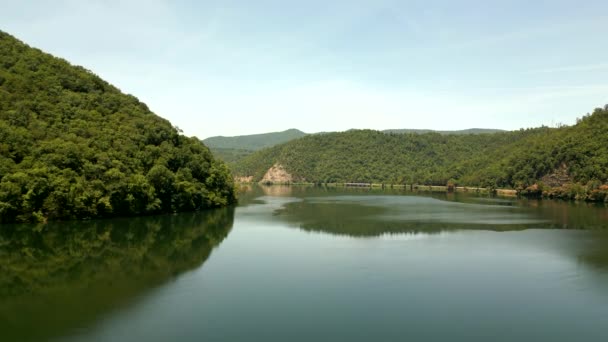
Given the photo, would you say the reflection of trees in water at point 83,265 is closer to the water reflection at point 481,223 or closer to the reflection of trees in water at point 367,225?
the reflection of trees in water at point 367,225

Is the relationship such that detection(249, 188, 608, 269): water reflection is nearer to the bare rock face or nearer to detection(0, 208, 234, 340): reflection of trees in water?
detection(0, 208, 234, 340): reflection of trees in water

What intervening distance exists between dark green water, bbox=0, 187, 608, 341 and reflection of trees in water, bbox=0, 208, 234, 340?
0.31 feet

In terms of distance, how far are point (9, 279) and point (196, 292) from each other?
11.0 m

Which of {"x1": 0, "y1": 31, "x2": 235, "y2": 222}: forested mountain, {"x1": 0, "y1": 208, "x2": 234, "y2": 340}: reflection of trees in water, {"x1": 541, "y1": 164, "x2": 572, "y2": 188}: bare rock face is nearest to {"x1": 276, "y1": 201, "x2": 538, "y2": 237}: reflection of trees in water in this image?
{"x1": 0, "y1": 208, "x2": 234, "y2": 340}: reflection of trees in water

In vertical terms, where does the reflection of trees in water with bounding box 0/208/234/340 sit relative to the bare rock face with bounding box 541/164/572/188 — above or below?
below

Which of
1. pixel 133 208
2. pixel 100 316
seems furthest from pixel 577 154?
pixel 100 316

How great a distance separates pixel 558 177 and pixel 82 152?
98.3 m

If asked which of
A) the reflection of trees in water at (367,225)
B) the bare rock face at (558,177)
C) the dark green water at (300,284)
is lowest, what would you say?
the dark green water at (300,284)

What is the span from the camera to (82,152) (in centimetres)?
5266

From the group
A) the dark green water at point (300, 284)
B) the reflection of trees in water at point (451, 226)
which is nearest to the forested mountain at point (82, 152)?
the dark green water at point (300, 284)

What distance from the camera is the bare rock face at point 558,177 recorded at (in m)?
106

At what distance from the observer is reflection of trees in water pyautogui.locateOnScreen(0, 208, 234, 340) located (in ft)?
66.2

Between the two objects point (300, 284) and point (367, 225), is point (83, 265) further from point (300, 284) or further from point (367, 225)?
point (367, 225)

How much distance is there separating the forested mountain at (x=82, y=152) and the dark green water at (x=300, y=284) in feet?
12.8
